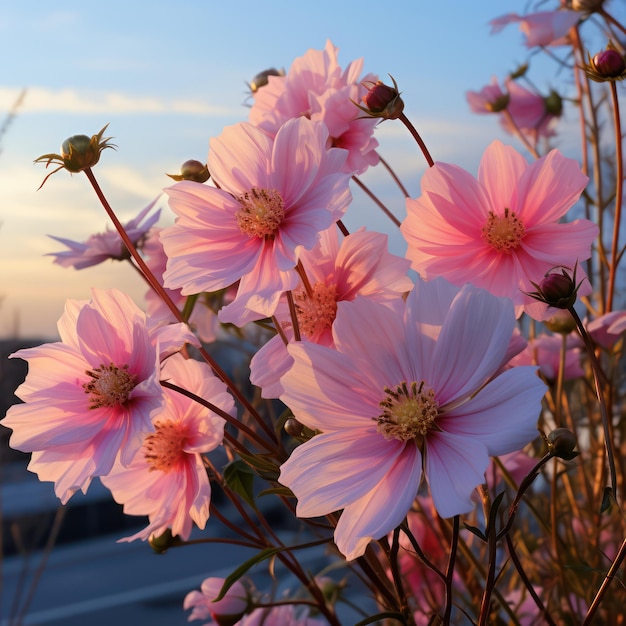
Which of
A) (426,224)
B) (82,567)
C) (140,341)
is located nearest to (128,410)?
(140,341)

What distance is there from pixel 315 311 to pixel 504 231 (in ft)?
0.28

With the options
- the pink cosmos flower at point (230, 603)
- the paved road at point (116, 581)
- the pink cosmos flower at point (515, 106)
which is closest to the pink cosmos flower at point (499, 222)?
the pink cosmos flower at point (230, 603)

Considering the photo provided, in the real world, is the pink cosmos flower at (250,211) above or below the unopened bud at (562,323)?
above

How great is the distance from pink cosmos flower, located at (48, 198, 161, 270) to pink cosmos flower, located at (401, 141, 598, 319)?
0.18m

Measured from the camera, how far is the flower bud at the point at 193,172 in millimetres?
351

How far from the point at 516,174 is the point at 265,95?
157mm

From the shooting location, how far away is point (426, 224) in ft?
1.07

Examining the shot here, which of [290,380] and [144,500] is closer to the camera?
[290,380]

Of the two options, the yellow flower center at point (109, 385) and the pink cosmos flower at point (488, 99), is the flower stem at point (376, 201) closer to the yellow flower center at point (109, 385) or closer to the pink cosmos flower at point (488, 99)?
the yellow flower center at point (109, 385)

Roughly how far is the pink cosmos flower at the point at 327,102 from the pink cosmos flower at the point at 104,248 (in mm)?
90

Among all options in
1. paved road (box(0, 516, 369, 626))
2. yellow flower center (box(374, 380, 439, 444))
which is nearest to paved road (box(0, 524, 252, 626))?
paved road (box(0, 516, 369, 626))

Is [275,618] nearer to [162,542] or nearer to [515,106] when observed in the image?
[162,542]

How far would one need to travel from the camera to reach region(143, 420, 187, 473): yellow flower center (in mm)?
343

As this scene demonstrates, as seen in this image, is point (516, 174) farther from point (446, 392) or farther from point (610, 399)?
point (610, 399)
